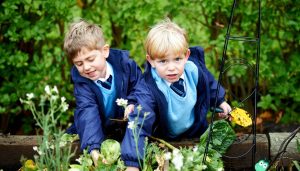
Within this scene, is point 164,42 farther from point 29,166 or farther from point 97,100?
point 29,166

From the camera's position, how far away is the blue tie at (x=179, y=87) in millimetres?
3393

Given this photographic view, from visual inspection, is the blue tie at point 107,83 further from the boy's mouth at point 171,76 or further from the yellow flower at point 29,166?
the yellow flower at point 29,166

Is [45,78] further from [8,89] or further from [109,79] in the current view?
[109,79]

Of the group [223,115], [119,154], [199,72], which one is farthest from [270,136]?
[119,154]

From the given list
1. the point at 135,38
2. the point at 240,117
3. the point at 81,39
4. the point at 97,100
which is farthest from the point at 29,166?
the point at 135,38

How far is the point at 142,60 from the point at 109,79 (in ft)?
5.69

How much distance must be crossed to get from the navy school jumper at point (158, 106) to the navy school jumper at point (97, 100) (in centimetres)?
12

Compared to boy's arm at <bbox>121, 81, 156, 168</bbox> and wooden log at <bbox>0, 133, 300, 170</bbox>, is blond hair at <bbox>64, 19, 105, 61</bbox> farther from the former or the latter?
wooden log at <bbox>0, 133, 300, 170</bbox>

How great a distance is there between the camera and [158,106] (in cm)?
338

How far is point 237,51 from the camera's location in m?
4.71

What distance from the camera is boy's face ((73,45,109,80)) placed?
3.39 meters

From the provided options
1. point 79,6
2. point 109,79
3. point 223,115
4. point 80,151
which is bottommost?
point 80,151

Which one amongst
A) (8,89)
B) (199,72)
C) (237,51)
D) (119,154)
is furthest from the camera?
(237,51)

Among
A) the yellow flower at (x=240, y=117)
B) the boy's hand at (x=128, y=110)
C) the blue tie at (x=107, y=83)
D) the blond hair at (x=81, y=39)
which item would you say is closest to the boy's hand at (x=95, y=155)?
the boy's hand at (x=128, y=110)
